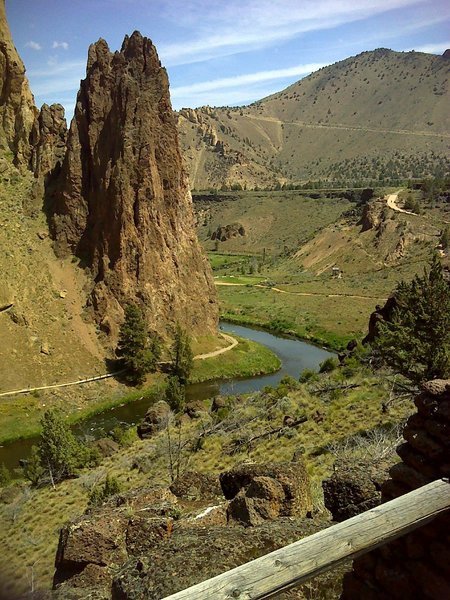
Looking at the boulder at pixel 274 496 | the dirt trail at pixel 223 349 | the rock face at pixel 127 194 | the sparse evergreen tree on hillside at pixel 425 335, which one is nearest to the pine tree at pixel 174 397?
the dirt trail at pixel 223 349

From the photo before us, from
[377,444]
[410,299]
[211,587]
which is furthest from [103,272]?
→ [211,587]

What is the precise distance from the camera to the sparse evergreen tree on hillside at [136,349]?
45.1m

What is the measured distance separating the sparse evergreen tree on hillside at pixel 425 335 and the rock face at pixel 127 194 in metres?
33.5

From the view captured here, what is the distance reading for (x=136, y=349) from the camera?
4531 cm

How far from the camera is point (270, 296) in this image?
81.5 meters

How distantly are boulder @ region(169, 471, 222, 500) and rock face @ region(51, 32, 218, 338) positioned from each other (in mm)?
36598

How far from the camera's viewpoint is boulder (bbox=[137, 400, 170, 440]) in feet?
104

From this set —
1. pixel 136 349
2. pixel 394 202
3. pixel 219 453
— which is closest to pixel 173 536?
pixel 219 453

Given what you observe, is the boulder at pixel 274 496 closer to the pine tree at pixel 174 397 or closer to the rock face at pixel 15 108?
the pine tree at pixel 174 397

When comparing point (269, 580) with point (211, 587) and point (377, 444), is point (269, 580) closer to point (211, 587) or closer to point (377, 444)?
point (211, 587)

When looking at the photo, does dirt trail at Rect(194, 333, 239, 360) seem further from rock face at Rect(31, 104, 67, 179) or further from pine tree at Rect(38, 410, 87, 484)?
rock face at Rect(31, 104, 67, 179)

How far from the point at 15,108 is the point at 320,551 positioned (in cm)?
6261

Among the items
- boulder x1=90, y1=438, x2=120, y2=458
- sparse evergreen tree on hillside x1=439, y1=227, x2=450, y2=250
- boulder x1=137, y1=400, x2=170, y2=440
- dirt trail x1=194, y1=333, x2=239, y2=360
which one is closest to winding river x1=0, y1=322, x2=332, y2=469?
boulder x1=90, y1=438, x2=120, y2=458

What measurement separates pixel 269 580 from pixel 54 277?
4833 cm
